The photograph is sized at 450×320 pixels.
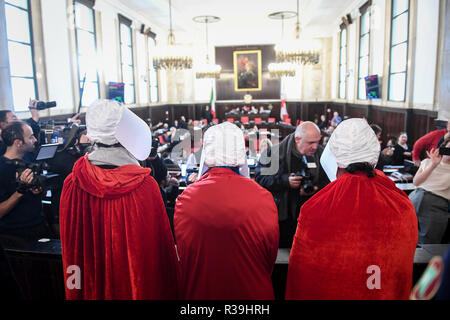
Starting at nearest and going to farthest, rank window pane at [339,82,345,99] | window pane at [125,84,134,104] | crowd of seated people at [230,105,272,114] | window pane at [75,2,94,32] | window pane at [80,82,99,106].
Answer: window pane at [75,2,94,32], window pane at [80,82,99,106], window pane at [125,84,134,104], window pane at [339,82,345,99], crowd of seated people at [230,105,272,114]

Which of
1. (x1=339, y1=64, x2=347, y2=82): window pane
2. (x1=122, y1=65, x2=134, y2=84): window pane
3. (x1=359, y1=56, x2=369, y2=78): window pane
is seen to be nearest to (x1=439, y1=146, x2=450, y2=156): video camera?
(x1=359, y1=56, x2=369, y2=78): window pane

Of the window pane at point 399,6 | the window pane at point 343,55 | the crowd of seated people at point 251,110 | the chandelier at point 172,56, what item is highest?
the window pane at point 399,6

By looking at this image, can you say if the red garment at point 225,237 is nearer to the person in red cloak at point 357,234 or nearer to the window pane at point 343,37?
the person in red cloak at point 357,234

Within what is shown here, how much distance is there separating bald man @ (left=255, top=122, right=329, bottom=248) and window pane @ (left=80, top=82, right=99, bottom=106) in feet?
24.1

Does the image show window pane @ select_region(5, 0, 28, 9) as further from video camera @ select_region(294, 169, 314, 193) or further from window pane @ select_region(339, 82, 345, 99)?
window pane @ select_region(339, 82, 345, 99)

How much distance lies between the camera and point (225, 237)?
5.10 ft

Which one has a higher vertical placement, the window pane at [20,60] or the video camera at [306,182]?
the window pane at [20,60]

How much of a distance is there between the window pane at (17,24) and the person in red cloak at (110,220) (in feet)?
19.5

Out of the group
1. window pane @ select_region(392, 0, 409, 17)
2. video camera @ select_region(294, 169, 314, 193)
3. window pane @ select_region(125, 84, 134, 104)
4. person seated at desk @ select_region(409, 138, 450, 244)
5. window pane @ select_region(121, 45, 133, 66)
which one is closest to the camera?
video camera @ select_region(294, 169, 314, 193)

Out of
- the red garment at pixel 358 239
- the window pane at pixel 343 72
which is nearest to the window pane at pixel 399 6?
the window pane at pixel 343 72

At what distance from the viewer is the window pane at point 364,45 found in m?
10.6

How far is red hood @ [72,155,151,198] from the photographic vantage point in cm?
175
